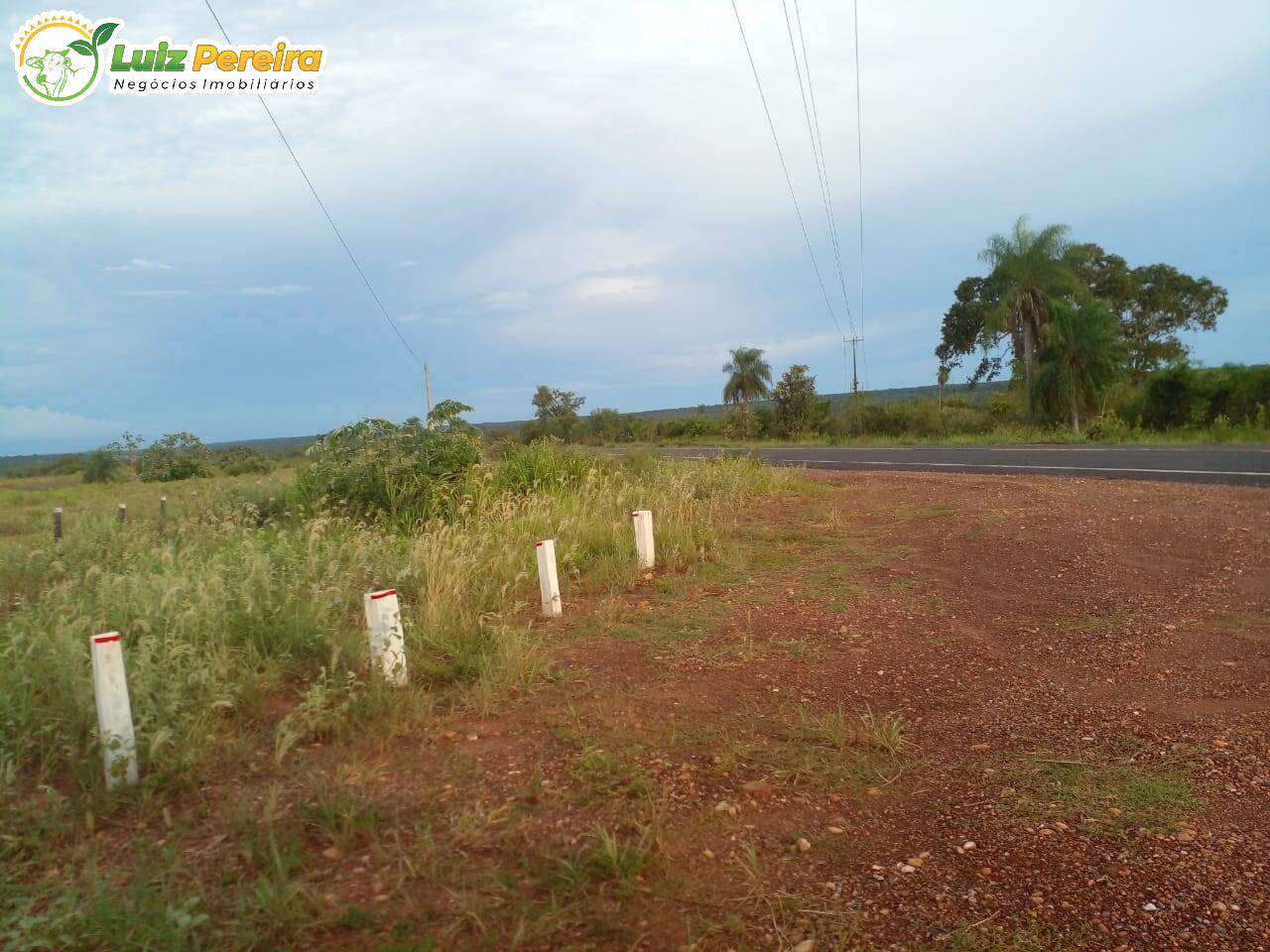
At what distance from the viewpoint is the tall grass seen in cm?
423

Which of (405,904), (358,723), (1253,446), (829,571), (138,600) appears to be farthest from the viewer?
(1253,446)

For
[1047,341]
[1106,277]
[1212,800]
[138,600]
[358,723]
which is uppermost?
[1106,277]

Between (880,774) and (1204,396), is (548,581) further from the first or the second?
(1204,396)

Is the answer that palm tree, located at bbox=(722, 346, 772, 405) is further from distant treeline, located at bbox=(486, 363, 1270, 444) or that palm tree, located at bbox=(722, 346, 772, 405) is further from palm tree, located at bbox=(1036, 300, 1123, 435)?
palm tree, located at bbox=(1036, 300, 1123, 435)

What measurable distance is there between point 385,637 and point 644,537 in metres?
3.89

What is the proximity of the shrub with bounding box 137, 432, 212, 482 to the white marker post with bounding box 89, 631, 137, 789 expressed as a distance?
2869 centimetres

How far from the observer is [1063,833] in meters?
3.53

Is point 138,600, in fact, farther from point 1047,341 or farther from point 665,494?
point 1047,341

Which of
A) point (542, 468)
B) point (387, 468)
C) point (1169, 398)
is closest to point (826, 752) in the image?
point (387, 468)

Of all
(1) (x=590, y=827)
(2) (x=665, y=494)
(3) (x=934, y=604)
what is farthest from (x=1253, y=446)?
(1) (x=590, y=827)

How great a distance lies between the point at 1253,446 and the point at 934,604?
17900mm

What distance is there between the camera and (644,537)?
28.0 ft

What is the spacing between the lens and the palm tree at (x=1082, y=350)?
32469 mm

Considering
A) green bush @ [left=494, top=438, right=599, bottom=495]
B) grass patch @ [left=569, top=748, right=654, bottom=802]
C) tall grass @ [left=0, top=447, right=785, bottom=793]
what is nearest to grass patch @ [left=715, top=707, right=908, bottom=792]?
grass patch @ [left=569, top=748, right=654, bottom=802]
